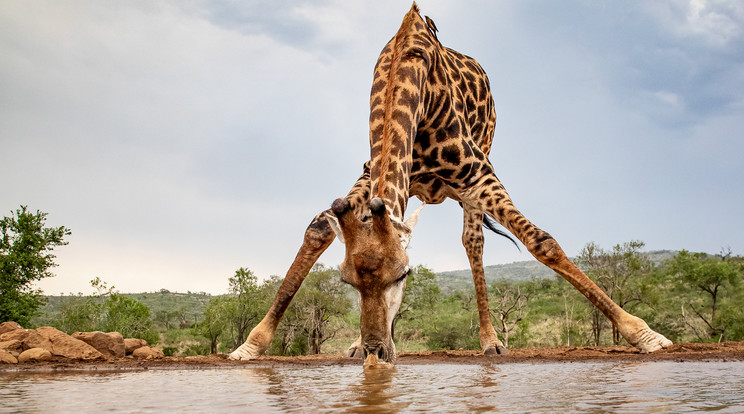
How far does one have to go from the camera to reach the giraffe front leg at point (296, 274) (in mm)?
6840

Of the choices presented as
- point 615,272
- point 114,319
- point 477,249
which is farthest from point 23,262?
point 615,272

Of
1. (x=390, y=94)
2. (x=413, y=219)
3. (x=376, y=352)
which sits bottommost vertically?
(x=376, y=352)

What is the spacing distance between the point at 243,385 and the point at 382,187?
7.43 feet

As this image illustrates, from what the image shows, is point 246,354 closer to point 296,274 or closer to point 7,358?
point 296,274

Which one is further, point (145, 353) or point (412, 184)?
point (145, 353)

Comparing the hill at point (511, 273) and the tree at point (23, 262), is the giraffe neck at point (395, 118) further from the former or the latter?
the hill at point (511, 273)

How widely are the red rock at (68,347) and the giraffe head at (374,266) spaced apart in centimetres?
742

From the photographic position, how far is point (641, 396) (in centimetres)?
292

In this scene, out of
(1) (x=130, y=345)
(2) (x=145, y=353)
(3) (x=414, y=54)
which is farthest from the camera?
(1) (x=130, y=345)

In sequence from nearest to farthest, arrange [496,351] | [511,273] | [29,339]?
[496,351] → [29,339] → [511,273]

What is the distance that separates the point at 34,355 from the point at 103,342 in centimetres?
198

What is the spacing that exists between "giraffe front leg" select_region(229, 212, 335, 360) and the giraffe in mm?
12

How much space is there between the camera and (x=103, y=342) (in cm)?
1135

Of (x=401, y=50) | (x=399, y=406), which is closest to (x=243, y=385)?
(x=399, y=406)
